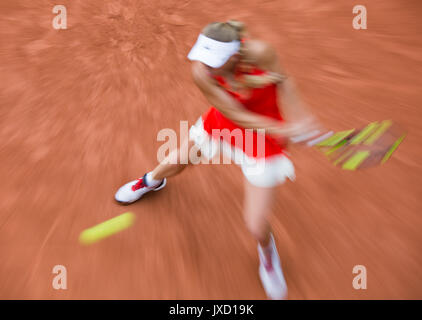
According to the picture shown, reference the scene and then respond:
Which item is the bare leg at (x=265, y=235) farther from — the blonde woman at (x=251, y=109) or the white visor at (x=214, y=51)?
the white visor at (x=214, y=51)

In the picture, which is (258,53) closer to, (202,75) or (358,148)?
(202,75)

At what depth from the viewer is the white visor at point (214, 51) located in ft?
4.62

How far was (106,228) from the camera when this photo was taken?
2.17 metres

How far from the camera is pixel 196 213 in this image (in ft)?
7.43

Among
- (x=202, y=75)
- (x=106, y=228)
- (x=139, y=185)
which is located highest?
(x=202, y=75)

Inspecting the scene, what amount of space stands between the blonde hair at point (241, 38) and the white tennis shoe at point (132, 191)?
3.34ft

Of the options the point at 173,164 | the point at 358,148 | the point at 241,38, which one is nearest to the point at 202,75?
the point at 241,38

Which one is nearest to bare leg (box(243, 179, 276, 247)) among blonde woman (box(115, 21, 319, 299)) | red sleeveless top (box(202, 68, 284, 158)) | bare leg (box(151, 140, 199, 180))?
blonde woman (box(115, 21, 319, 299))

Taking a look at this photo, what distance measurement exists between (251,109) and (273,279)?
36.9 inches

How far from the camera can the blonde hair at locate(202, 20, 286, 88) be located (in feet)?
4.61

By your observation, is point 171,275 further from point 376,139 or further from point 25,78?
point 25,78

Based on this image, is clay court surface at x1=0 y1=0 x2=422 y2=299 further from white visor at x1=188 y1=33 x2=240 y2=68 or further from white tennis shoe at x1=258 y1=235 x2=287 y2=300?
white visor at x1=188 y1=33 x2=240 y2=68
